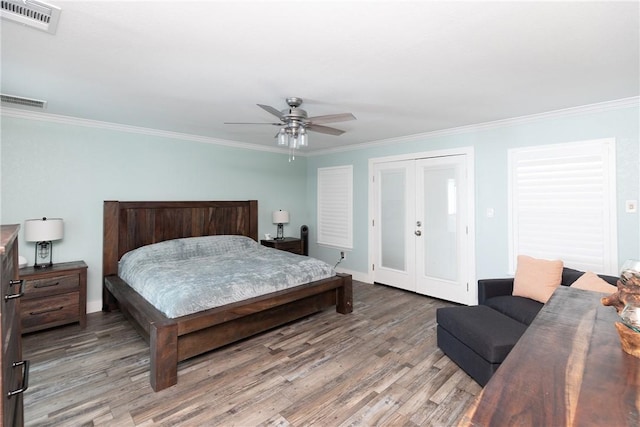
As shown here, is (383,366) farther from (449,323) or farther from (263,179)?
(263,179)

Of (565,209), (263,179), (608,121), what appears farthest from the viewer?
(263,179)

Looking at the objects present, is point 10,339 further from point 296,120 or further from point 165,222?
point 165,222

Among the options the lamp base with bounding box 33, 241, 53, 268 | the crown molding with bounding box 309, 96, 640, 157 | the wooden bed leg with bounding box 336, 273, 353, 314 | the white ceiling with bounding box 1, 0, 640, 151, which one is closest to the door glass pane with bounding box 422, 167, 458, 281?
the crown molding with bounding box 309, 96, 640, 157

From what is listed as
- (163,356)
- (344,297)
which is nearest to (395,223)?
(344,297)

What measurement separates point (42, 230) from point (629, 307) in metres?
4.54

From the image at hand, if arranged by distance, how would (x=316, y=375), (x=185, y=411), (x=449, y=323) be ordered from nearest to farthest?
(x=185, y=411), (x=316, y=375), (x=449, y=323)

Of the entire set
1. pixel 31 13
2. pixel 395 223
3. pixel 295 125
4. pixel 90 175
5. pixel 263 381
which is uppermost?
pixel 31 13

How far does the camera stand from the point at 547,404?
30.1 inches

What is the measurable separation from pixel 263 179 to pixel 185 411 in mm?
3983

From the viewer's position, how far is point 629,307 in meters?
1.07

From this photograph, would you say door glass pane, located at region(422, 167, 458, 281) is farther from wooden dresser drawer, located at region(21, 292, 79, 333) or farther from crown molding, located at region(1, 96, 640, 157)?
wooden dresser drawer, located at region(21, 292, 79, 333)

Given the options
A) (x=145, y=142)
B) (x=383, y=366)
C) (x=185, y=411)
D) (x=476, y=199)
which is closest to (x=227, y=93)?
(x=145, y=142)

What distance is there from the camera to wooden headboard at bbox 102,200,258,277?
3.85m

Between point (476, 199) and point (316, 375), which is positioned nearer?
point (316, 375)
